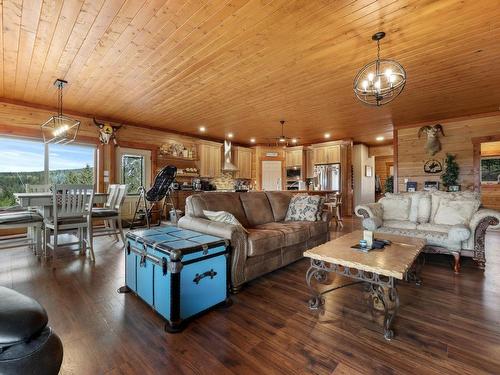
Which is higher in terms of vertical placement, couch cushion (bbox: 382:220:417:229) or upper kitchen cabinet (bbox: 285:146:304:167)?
upper kitchen cabinet (bbox: 285:146:304:167)

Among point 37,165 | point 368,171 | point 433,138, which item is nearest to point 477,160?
point 433,138

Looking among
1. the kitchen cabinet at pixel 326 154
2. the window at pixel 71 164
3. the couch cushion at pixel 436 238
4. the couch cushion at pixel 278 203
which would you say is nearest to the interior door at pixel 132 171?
the window at pixel 71 164

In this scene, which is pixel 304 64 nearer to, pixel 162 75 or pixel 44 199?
pixel 162 75

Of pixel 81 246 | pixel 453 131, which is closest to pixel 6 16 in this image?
pixel 81 246

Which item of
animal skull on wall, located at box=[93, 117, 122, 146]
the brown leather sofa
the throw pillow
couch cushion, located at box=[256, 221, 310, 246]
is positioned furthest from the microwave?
the throw pillow

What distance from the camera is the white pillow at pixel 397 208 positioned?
413 centimetres

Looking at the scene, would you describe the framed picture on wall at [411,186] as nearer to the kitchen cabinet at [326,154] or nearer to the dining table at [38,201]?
the kitchen cabinet at [326,154]

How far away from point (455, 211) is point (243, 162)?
20.7ft

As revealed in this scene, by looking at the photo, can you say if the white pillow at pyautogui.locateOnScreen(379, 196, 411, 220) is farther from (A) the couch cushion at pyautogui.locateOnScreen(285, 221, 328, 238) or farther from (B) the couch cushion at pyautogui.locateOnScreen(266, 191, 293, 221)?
(B) the couch cushion at pyautogui.locateOnScreen(266, 191, 293, 221)

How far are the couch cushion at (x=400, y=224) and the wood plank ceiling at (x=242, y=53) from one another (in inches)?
88.1

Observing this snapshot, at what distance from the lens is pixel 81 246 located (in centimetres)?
369

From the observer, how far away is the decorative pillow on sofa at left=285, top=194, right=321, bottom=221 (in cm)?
369

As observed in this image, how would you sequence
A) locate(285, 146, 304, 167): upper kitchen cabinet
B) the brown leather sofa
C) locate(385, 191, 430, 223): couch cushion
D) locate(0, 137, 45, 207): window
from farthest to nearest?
1. locate(285, 146, 304, 167): upper kitchen cabinet
2. locate(0, 137, 45, 207): window
3. locate(385, 191, 430, 223): couch cushion
4. the brown leather sofa

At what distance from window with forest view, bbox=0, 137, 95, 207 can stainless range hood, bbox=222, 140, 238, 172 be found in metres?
3.77
